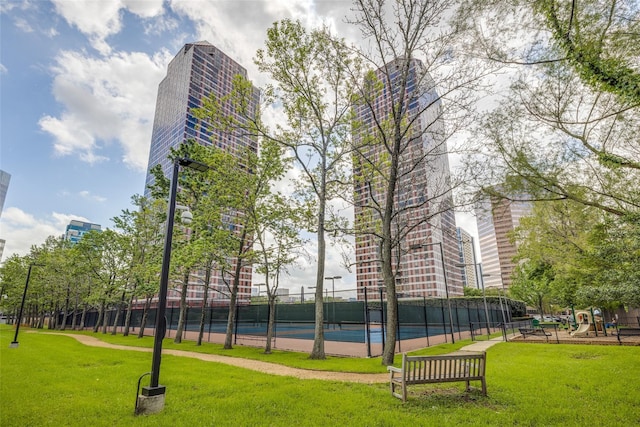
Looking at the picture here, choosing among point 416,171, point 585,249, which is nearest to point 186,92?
point 416,171

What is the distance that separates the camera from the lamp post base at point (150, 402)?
528 centimetres

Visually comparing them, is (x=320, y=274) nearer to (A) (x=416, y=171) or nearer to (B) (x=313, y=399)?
(A) (x=416, y=171)

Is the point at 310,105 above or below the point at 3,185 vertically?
below

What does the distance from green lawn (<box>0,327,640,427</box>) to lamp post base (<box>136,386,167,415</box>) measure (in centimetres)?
19

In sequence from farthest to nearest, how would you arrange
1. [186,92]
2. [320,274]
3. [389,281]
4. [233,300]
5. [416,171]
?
[186,92] → [233,300] → [320,274] → [416,171] → [389,281]

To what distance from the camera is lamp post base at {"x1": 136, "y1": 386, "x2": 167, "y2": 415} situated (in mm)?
5281

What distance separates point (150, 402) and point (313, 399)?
289 centimetres

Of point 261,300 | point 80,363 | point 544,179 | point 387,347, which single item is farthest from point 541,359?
point 261,300

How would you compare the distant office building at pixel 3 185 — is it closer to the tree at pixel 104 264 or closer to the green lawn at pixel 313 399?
the tree at pixel 104 264

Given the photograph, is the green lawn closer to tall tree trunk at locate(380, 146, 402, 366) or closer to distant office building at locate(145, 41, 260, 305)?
tall tree trunk at locate(380, 146, 402, 366)

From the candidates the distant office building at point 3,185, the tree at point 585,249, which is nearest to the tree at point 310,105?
the tree at point 585,249

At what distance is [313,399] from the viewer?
240 inches

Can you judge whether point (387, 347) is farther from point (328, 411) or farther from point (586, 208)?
point (586, 208)

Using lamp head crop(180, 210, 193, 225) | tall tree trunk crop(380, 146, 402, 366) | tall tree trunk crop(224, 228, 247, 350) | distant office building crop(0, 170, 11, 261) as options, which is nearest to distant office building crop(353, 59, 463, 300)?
tall tree trunk crop(380, 146, 402, 366)
